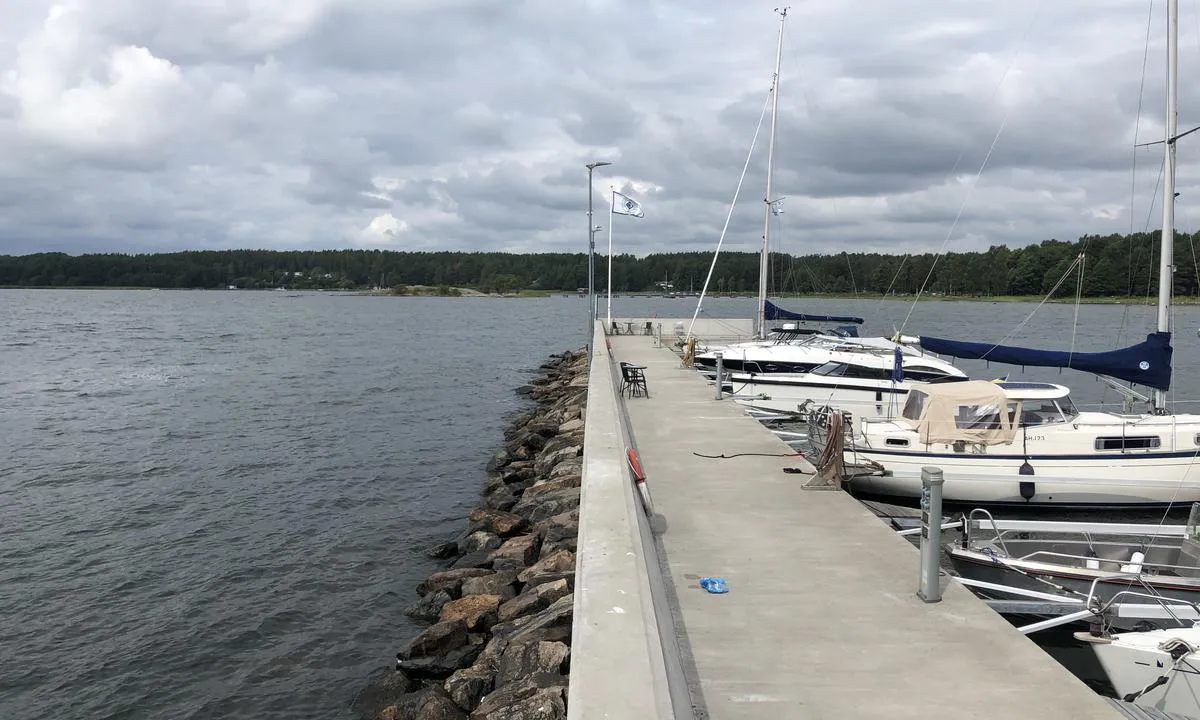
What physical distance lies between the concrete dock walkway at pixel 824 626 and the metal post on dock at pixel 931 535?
0.14 metres

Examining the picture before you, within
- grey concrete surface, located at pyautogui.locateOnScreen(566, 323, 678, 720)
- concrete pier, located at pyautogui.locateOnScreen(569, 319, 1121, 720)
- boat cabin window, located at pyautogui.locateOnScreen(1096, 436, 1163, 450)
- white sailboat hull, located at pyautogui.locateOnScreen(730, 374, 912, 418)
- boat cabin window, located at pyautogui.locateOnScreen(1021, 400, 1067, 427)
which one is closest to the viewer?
grey concrete surface, located at pyautogui.locateOnScreen(566, 323, 678, 720)

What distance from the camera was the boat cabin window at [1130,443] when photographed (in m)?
16.1

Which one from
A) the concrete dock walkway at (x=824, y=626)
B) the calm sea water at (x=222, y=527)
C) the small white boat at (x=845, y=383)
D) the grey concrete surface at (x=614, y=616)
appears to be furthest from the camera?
the small white boat at (x=845, y=383)

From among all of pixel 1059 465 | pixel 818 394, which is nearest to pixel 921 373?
pixel 818 394

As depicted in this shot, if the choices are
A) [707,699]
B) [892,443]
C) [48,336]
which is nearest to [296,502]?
[892,443]

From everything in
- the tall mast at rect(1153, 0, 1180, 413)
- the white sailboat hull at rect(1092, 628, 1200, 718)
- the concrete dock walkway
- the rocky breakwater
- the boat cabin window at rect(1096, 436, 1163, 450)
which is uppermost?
the tall mast at rect(1153, 0, 1180, 413)

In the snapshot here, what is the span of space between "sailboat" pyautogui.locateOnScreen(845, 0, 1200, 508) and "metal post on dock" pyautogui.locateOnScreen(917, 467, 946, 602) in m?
7.89

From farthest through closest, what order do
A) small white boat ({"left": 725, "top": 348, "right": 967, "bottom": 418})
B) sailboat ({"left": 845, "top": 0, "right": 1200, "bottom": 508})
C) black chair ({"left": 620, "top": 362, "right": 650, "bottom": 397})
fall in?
small white boat ({"left": 725, "top": 348, "right": 967, "bottom": 418}) < black chair ({"left": 620, "top": 362, "right": 650, "bottom": 397}) < sailboat ({"left": 845, "top": 0, "right": 1200, "bottom": 508})

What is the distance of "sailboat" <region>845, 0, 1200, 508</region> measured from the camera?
15734mm

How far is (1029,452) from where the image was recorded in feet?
52.7

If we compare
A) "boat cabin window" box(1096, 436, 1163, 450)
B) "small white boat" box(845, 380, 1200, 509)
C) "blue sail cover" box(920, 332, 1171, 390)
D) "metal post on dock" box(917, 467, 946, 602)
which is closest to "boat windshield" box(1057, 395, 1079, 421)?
"small white boat" box(845, 380, 1200, 509)

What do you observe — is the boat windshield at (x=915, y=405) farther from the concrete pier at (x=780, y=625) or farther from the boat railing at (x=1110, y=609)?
the boat railing at (x=1110, y=609)

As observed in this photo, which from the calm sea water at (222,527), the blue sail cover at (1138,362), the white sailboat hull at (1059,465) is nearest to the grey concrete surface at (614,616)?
the calm sea water at (222,527)

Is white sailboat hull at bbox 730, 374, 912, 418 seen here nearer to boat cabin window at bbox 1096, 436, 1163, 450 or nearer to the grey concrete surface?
boat cabin window at bbox 1096, 436, 1163, 450
